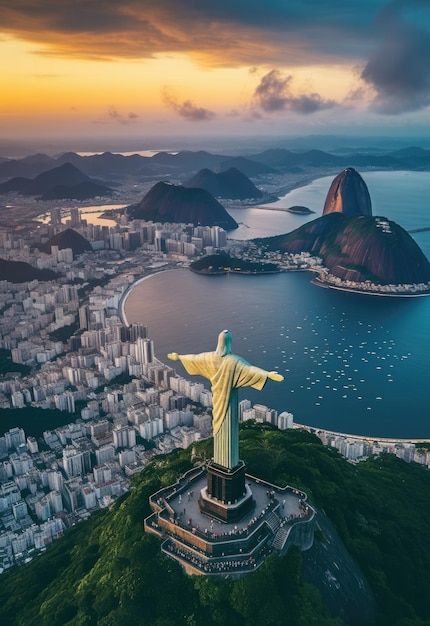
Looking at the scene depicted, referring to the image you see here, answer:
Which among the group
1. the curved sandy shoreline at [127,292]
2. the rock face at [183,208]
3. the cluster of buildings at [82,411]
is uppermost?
the rock face at [183,208]

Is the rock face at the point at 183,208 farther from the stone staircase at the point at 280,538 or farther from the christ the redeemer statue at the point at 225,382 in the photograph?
the stone staircase at the point at 280,538

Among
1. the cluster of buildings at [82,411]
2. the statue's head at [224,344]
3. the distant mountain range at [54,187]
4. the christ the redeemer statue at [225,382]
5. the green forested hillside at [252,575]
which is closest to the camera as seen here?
the green forested hillside at [252,575]

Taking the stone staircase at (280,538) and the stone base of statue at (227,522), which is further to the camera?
the stone staircase at (280,538)

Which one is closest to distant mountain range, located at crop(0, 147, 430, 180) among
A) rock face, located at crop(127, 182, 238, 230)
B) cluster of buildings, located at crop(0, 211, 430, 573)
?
rock face, located at crop(127, 182, 238, 230)

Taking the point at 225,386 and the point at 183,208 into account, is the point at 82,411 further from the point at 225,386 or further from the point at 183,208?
the point at 183,208

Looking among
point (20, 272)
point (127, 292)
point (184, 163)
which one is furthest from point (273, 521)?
point (184, 163)

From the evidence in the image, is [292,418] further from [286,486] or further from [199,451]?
[286,486]

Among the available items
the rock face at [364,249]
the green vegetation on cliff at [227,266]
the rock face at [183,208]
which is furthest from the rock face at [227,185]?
the green vegetation on cliff at [227,266]
